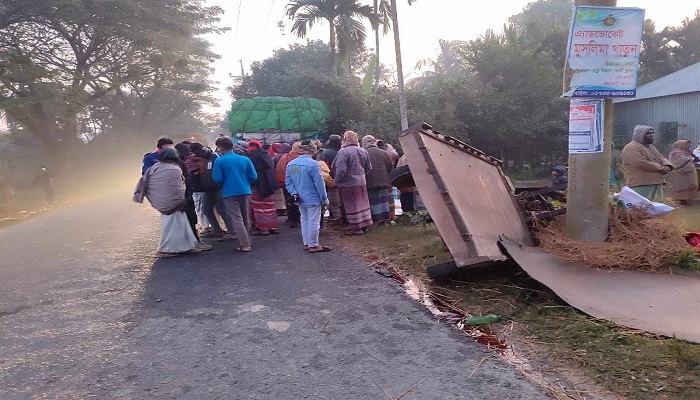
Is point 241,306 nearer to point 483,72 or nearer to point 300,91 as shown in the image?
point 300,91

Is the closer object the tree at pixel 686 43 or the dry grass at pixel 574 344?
the dry grass at pixel 574 344

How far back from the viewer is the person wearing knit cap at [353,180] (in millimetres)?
7859

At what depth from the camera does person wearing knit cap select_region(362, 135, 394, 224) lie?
8.66 m

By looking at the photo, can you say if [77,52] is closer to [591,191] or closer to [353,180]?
[353,180]

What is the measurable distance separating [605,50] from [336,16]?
20.5 meters

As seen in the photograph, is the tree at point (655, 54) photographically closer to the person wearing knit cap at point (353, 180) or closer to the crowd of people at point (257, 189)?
the crowd of people at point (257, 189)

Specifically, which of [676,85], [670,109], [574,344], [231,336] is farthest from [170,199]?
[676,85]

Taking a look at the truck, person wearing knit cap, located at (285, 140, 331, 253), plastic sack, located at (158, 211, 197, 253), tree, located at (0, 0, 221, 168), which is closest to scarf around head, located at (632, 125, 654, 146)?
person wearing knit cap, located at (285, 140, 331, 253)

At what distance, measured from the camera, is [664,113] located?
2133cm

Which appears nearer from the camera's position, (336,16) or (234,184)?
(234,184)

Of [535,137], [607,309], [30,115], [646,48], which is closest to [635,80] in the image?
[607,309]

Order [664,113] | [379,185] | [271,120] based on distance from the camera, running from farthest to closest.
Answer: [664,113]
[271,120]
[379,185]

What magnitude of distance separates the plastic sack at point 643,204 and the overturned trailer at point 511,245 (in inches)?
32.6

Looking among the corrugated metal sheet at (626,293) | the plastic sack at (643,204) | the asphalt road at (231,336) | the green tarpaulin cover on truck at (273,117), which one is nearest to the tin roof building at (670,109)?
the green tarpaulin cover on truck at (273,117)
